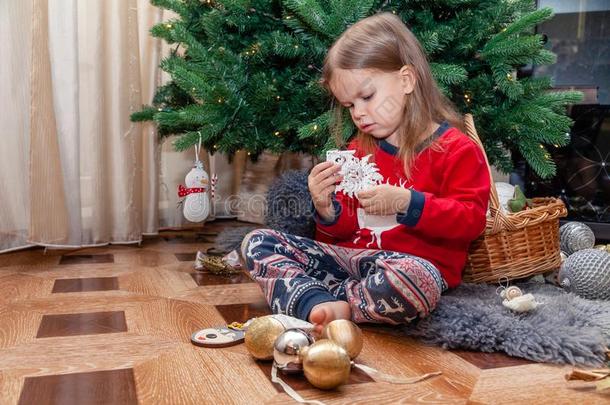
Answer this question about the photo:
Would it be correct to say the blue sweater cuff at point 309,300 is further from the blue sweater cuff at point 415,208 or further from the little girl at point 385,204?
the blue sweater cuff at point 415,208

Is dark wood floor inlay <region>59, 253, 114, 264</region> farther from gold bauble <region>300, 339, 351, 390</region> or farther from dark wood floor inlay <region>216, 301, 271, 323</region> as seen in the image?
gold bauble <region>300, 339, 351, 390</region>

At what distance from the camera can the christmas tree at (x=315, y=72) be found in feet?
4.88

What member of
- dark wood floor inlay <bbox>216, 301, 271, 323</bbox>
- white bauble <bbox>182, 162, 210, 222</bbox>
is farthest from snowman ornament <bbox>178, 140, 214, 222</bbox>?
dark wood floor inlay <bbox>216, 301, 271, 323</bbox>

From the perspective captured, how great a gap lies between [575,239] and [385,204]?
753 mm

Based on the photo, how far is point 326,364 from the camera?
0.82 metres

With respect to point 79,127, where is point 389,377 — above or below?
below

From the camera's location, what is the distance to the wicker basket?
1316 millimetres

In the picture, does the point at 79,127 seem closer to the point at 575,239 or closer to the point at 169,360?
the point at 169,360

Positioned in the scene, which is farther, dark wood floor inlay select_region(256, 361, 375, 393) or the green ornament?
the green ornament

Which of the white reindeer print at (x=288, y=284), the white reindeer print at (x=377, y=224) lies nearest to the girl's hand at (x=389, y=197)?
the white reindeer print at (x=377, y=224)

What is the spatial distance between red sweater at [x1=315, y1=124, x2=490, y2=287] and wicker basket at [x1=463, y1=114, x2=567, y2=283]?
10cm

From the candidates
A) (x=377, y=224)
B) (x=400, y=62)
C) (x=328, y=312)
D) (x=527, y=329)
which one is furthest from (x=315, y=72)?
(x=527, y=329)

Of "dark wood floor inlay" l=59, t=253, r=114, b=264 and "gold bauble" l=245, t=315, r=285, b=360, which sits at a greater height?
"gold bauble" l=245, t=315, r=285, b=360

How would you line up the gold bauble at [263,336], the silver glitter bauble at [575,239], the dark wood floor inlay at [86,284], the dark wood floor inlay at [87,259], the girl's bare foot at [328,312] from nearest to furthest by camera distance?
the gold bauble at [263,336], the girl's bare foot at [328,312], the dark wood floor inlay at [86,284], the silver glitter bauble at [575,239], the dark wood floor inlay at [87,259]
